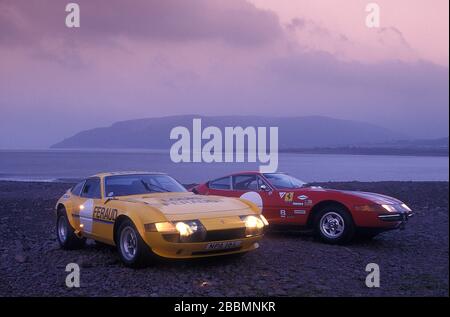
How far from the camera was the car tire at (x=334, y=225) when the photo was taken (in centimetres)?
808

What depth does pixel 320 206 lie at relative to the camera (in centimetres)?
852

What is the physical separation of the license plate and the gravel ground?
0.90ft

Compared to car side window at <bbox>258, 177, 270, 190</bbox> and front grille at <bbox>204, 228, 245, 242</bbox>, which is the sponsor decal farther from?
car side window at <bbox>258, 177, 270, 190</bbox>

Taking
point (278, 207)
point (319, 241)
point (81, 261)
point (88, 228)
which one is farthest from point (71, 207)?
point (319, 241)

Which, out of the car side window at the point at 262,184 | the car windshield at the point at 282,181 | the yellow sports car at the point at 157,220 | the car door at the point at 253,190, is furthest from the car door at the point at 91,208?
the car windshield at the point at 282,181

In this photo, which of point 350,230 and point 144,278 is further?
point 350,230

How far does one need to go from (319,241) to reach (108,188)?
3.43m

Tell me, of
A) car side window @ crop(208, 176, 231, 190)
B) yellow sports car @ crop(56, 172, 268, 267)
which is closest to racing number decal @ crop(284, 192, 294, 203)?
car side window @ crop(208, 176, 231, 190)

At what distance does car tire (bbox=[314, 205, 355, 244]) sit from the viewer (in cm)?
808

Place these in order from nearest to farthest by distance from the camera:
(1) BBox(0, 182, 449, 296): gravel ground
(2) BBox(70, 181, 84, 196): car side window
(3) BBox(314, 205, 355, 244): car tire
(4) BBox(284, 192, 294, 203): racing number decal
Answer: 1. (1) BBox(0, 182, 449, 296): gravel ground
2. (3) BBox(314, 205, 355, 244): car tire
3. (2) BBox(70, 181, 84, 196): car side window
4. (4) BBox(284, 192, 294, 203): racing number decal

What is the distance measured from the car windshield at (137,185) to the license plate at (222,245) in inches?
72.0

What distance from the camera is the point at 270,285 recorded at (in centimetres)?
579

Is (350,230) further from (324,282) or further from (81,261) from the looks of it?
(81,261)
